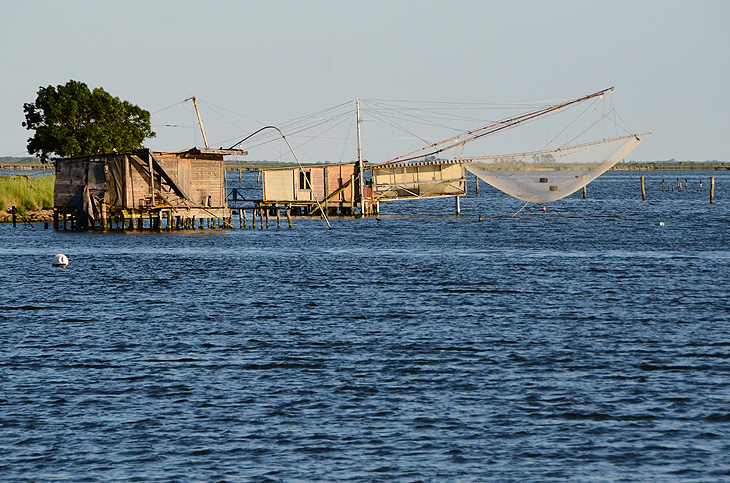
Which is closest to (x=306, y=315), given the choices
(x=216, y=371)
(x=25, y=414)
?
(x=216, y=371)

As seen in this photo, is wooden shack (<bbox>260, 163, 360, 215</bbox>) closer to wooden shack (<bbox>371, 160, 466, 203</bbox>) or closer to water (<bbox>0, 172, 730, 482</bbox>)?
wooden shack (<bbox>371, 160, 466, 203</bbox>)

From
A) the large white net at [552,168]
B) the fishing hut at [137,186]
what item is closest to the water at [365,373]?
the fishing hut at [137,186]

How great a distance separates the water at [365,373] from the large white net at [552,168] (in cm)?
3220

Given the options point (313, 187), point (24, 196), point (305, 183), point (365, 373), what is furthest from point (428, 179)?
point (365, 373)

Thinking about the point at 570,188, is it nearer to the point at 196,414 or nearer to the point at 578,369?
the point at 578,369

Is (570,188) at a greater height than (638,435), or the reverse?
(570,188)

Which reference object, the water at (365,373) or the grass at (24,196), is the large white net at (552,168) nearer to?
the water at (365,373)

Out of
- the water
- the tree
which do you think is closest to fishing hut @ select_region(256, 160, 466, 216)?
the tree

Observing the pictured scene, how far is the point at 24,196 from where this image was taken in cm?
8144

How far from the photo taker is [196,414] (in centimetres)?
1808

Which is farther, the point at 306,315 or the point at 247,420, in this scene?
the point at 306,315

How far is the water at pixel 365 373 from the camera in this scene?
15500mm

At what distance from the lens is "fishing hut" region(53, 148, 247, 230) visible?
65.4 meters

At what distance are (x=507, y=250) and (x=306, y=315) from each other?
93.2 feet
